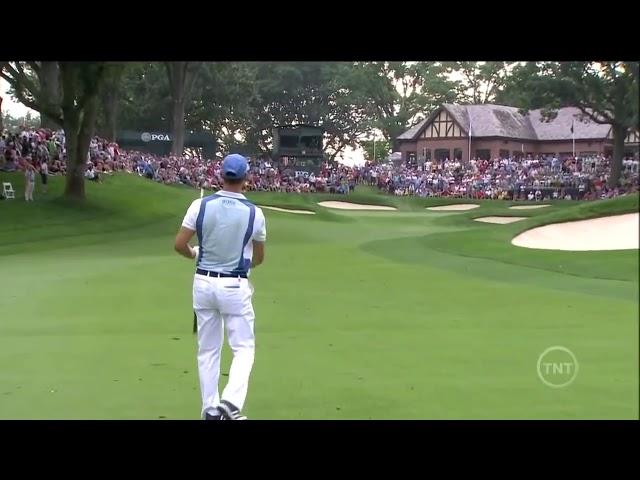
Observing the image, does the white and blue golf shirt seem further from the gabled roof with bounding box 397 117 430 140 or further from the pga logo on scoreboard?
the pga logo on scoreboard

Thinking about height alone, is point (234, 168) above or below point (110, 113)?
below

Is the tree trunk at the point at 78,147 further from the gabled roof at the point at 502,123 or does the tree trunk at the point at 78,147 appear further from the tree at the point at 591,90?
the tree at the point at 591,90

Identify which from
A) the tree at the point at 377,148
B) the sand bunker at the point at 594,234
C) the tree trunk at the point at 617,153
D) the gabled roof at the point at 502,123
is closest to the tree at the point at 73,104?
the tree at the point at 377,148

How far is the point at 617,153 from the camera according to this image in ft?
23.8

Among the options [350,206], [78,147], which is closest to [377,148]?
[350,206]

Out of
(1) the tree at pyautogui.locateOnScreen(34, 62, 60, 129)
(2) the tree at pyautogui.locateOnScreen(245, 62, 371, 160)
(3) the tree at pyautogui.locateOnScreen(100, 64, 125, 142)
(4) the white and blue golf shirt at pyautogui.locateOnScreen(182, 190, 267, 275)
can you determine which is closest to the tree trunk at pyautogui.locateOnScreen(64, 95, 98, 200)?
(3) the tree at pyautogui.locateOnScreen(100, 64, 125, 142)

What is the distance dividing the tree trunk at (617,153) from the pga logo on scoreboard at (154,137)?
20.2 feet

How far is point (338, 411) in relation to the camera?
235 inches

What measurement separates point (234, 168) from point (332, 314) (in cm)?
451

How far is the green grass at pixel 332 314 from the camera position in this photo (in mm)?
6199

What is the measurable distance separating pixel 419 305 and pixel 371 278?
246cm

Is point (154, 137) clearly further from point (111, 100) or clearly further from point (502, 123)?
point (111, 100)
